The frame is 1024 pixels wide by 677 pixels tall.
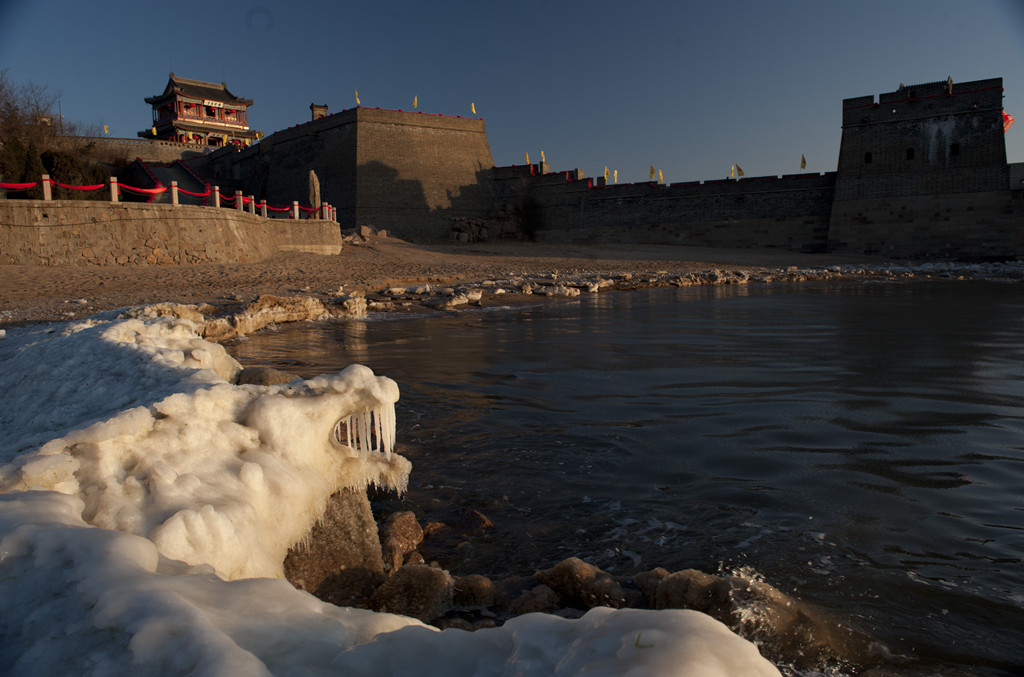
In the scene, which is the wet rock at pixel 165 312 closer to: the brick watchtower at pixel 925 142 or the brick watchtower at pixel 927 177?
the brick watchtower at pixel 927 177

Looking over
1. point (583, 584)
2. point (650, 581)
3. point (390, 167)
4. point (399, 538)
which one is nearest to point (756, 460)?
point (650, 581)

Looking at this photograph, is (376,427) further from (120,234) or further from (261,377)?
(120,234)

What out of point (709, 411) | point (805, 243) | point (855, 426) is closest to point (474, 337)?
point (709, 411)

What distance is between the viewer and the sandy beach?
38.6ft

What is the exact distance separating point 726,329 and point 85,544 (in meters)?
9.39

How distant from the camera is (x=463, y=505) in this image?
3.56 metres

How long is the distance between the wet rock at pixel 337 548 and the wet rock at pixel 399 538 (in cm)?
7

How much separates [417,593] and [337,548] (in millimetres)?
408

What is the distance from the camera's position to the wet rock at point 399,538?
2881 mm

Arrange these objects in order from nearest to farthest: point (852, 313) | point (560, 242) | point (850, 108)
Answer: point (852, 313)
point (850, 108)
point (560, 242)

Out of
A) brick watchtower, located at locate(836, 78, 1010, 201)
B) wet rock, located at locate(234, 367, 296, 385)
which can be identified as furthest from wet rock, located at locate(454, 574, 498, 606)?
brick watchtower, located at locate(836, 78, 1010, 201)

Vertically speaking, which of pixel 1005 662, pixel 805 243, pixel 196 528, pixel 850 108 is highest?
pixel 850 108

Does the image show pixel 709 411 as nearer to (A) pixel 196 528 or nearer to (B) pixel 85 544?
(A) pixel 196 528

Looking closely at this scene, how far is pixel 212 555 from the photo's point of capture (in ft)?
6.50
